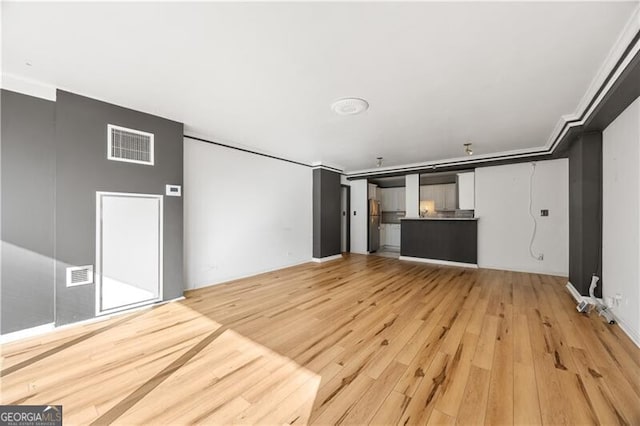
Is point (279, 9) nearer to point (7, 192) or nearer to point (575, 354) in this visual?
point (7, 192)

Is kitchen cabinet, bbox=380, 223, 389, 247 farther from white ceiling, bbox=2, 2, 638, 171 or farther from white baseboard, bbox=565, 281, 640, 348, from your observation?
white ceiling, bbox=2, 2, 638, 171

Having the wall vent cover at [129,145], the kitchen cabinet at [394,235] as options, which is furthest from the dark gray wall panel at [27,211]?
the kitchen cabinet at [394,235]

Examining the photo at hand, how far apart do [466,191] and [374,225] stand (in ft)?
9.55

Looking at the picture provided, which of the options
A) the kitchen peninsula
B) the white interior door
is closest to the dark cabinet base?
the kitchen peninsula

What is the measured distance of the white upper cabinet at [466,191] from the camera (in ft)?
18.9

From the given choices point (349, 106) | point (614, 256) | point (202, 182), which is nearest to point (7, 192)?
point (202, 182)

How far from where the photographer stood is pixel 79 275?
264cm

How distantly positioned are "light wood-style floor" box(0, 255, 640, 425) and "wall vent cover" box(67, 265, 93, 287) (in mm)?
513

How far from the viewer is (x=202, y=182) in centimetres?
407

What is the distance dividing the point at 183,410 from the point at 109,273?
7.45 feet

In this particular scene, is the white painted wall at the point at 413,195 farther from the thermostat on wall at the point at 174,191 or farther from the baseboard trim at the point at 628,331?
the thermostat on wall at the point at 174,191

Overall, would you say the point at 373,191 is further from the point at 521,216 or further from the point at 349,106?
the point at 349,106

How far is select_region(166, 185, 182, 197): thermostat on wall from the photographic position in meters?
3.38

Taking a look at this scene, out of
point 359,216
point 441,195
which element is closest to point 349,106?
point 359,216
